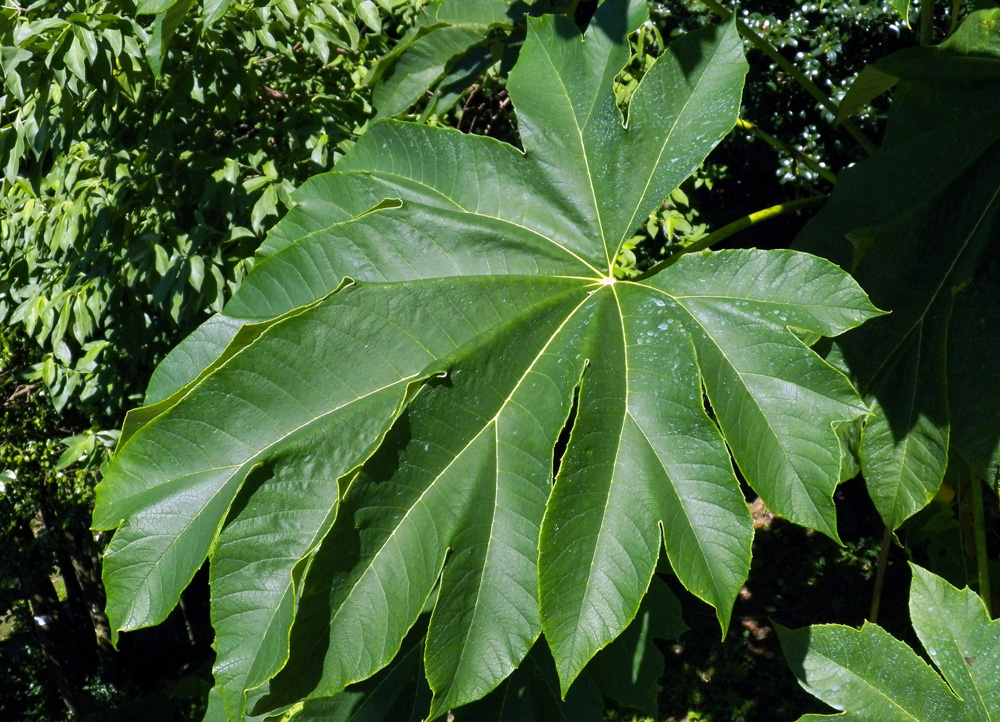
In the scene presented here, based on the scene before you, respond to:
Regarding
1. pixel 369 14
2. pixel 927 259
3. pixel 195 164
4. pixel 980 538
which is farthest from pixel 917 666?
pixel 195 164

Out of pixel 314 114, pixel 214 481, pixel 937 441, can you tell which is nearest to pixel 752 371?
pixel 937 441

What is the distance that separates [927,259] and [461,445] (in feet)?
2.87

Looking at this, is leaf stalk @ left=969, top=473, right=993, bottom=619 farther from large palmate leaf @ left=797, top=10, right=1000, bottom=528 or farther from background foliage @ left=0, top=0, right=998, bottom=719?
large palmate leaf @ left=797, top=10, right=1000, bottom=528

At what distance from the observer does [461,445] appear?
3.81 ft

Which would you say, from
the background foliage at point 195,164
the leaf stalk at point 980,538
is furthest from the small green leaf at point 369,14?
the leaf stalk at point 980,538

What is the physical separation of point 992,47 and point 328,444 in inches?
48.8

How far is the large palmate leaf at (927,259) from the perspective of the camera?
4.66 ft

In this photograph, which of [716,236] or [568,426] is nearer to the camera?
[716,236]

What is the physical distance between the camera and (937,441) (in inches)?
55.7

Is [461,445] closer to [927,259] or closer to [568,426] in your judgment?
[927,259]

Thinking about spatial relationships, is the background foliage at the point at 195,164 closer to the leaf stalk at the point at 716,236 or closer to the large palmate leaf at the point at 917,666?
the leaf stalk at the point at 716,236

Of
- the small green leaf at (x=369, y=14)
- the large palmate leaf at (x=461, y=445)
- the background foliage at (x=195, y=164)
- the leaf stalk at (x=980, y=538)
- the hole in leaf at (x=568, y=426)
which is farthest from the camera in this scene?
the small green leaf at (x=369, y=14)

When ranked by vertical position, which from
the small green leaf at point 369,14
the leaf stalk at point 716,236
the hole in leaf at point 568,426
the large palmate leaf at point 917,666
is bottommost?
the large palmate leaf at point 917,666

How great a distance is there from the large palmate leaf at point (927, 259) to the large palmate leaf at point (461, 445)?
1.05 feet
